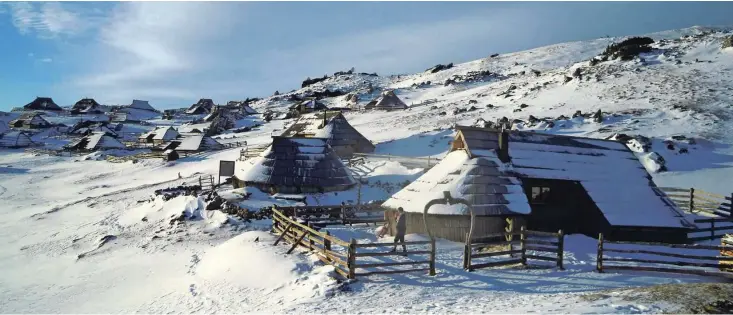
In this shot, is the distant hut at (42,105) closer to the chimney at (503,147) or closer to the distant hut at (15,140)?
the distant hut at (15,140)

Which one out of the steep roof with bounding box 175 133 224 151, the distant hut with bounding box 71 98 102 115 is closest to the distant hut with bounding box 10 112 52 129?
the distant hut with bounding box 71 98 102 115

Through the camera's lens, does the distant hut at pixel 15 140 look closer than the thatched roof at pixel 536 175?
No

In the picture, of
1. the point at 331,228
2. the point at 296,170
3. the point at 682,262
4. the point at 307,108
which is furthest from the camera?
the point at 307,108

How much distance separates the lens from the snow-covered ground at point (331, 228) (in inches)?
507

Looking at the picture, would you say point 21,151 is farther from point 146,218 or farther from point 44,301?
point 44,301

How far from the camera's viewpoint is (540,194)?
19.3 m

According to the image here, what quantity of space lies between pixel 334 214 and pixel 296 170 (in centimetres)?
598

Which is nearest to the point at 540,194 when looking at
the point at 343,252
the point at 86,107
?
the point at 343,252

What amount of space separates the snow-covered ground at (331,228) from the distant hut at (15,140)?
5487 mm

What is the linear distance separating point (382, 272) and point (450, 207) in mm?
4849

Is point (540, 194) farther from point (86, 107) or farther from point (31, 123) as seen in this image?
point (86, 107)

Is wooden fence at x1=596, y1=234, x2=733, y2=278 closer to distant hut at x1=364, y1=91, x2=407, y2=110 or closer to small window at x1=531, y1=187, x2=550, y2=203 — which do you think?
small window at x1=531, y1=187, x2=550, y2=203

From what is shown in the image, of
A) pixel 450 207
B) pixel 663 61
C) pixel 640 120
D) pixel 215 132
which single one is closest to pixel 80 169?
pixel 215 132

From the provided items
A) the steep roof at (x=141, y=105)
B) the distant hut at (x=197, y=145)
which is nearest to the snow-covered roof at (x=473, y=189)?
the distant hut at (x=197, y=145)
